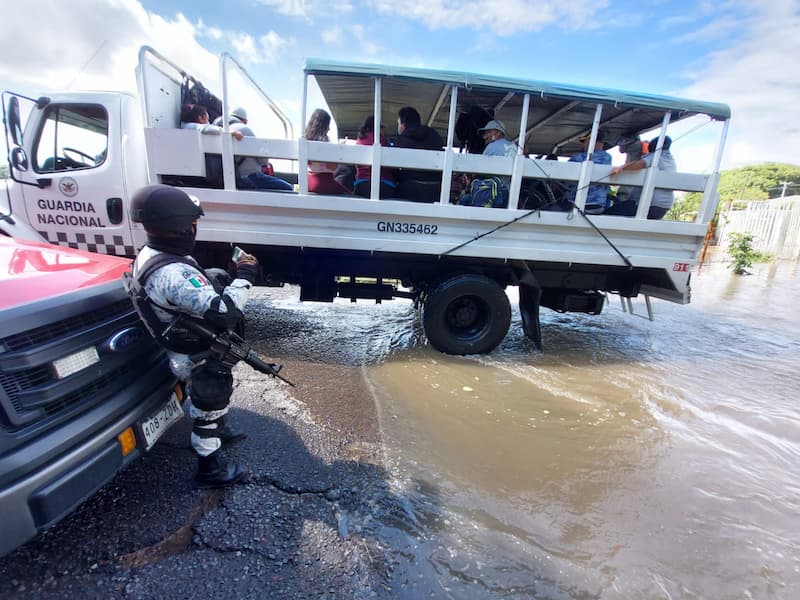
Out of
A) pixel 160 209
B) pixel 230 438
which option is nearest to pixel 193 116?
pixel 160 209

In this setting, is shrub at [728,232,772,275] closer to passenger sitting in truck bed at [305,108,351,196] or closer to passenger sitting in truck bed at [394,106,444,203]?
passenger sitting in truck bed at [394,106,444,203]

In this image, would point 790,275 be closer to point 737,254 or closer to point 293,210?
point 737,254

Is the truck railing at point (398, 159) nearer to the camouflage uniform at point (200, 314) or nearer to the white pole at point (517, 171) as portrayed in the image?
the white pole at point (517, 171)

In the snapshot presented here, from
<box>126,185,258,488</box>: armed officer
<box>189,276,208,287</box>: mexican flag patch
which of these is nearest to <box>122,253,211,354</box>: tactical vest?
<box>126,185,258,488</box>: armed officer

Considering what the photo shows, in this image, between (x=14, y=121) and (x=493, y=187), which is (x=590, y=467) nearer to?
(x=493, y=187)

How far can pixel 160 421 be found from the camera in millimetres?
1795

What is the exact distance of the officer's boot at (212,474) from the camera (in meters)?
1.86

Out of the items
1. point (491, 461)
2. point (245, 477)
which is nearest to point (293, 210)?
point (245, 477)

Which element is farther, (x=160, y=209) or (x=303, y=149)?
(x=303, y=149)

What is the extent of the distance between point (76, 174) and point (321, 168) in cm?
214

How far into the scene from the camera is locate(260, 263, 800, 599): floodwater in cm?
163

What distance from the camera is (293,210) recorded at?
3332 mm

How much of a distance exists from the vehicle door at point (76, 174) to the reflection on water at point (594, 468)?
2.83 m

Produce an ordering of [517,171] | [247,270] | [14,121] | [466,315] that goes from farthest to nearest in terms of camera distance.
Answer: [466,315] → [517,171] → [14,121] → [247,270]
